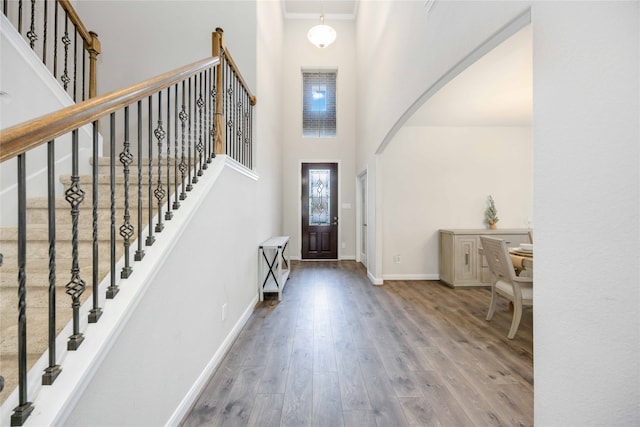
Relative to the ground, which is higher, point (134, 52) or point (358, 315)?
point (134, 52)

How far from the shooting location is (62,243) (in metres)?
1.74

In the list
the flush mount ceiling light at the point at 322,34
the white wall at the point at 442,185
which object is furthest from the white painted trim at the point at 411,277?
the flush mount ceiling light at the point at 322,34

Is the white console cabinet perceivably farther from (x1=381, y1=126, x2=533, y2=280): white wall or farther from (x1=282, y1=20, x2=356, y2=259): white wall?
(x1=282, y1=20, x2=356, y2=259): white wall

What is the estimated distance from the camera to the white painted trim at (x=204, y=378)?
160cm

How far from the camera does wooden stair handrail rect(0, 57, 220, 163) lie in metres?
0.75

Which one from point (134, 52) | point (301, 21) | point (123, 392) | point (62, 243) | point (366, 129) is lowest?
point (123, 392)

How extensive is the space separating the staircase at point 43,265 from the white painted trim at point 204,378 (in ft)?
2.47

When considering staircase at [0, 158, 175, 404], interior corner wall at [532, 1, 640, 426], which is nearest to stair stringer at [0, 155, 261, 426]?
staircase at [0, 158, 175, 404]

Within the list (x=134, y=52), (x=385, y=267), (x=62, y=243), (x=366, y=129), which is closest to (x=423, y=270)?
(x=385, y=267)

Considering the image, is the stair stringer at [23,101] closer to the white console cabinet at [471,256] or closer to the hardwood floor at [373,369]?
the hardwood floor at [373,369]

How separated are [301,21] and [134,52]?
4.32 meters

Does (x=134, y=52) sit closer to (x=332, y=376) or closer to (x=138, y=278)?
(x=138, y=278)

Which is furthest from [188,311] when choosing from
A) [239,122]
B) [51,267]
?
[239,122]

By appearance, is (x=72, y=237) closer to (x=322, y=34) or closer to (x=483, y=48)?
(x=483, y=48)
